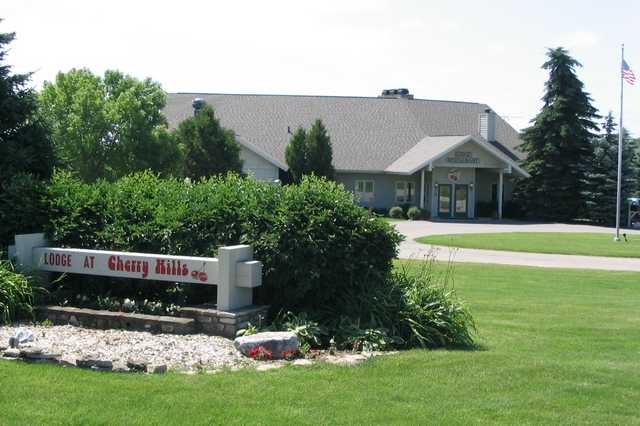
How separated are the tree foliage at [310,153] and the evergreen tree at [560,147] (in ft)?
51.5

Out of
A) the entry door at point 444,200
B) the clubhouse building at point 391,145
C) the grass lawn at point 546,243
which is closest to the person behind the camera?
the grass lawn at point 546,243

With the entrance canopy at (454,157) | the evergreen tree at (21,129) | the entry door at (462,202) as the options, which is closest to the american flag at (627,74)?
the entrance canopy at (454,157)

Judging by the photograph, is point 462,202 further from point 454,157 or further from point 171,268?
point 171,268

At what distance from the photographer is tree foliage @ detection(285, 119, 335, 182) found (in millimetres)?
44062

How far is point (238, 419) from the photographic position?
6.00m

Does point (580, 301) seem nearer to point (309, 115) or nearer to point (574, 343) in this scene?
point (574, 343)

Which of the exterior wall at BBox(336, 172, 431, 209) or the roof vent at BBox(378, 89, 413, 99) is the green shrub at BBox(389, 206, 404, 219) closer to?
the exterior wall at BBox(336, 172, 431, 209)

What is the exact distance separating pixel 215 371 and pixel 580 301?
9.30 meters

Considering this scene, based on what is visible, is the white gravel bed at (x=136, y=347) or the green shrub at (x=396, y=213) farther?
the green shrub at (x=396, y=213)

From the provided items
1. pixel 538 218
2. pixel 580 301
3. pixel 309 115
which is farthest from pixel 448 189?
pixel 580 301

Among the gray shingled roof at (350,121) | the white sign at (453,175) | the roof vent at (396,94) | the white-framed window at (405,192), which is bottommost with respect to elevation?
the white-framed window at (405,192)

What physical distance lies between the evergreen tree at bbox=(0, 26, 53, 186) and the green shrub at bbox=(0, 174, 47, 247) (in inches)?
108

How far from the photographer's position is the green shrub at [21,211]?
11.3 m

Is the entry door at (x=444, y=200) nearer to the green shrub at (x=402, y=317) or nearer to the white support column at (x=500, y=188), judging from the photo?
the white support column at (x=500, y=188)
